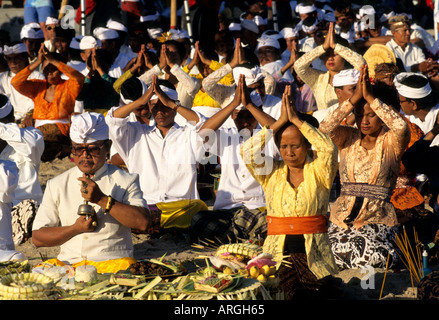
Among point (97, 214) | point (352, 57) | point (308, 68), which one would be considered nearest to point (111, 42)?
point (308, 68)

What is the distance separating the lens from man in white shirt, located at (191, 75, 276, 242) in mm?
7699

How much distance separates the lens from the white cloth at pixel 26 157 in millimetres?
8234

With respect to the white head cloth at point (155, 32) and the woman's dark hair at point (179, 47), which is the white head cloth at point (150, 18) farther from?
the woman's dark hair at point (179, 47)

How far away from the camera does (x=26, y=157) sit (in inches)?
327

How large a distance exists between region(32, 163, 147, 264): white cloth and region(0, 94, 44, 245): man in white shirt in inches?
83.0

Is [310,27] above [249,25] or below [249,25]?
below

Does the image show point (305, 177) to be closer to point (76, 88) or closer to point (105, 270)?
point (105, 270)

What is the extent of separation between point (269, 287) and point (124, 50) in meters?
9.19

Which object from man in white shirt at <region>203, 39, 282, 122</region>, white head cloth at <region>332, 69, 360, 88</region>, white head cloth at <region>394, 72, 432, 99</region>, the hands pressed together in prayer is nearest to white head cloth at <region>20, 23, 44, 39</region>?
man in white shirt at <region>203, 39, 282, 122</region>

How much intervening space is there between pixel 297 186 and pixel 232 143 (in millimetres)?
2145

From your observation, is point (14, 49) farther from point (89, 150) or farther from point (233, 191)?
point (89, 150)

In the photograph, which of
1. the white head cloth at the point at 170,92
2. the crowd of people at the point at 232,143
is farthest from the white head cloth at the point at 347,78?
the white head cloth at the point at 170,92

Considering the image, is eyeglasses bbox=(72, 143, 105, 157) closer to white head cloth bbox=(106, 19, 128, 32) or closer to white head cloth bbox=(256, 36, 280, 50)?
white head cloth bbox=(256, 36, 280, 50)
